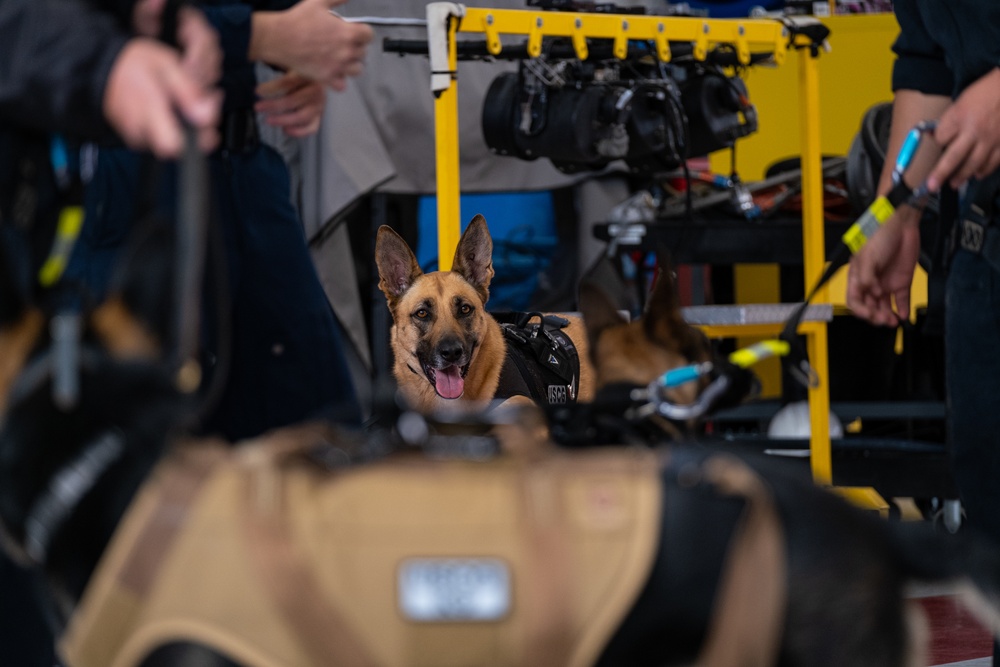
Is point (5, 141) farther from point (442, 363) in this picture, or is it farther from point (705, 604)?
point (442, 363)

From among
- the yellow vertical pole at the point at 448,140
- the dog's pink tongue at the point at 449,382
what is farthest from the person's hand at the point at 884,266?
the dog's pink tongue at the point at 449,382

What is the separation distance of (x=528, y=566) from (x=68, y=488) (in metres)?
0.46

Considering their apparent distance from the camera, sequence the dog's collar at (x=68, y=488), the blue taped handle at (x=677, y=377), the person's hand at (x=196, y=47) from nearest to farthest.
Answer: the dog's collar at (x=68, y=488), the person's hand at (x=196, y=47), the blue taped handle at (x=677, y=377)

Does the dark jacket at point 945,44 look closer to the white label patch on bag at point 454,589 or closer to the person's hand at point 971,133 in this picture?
the person's hand at point 971,133

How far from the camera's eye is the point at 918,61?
215 centimetres

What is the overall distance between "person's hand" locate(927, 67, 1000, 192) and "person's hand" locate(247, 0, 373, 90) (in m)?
0.82

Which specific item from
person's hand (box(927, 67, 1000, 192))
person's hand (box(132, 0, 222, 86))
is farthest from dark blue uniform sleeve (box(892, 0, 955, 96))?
person's hand (box(132, 0, 222, 86))

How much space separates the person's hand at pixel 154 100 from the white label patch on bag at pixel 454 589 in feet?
1.56

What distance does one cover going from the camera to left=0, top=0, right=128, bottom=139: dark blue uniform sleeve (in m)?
1.27

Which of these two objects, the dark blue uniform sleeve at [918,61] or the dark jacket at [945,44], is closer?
the dark jacket at [945,44]

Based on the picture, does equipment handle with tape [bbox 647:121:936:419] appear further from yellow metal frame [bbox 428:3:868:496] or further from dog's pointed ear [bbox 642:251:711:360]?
yellow metal frame [bbox 428:3:868:496]

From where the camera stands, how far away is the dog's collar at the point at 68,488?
1.21 meters

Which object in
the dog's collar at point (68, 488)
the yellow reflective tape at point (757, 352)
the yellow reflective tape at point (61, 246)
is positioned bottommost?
the dog's collar at point (68, 488)

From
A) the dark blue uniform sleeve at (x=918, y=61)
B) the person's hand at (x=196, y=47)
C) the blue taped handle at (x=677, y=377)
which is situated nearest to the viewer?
the person's hand at (x=196, y=47)
